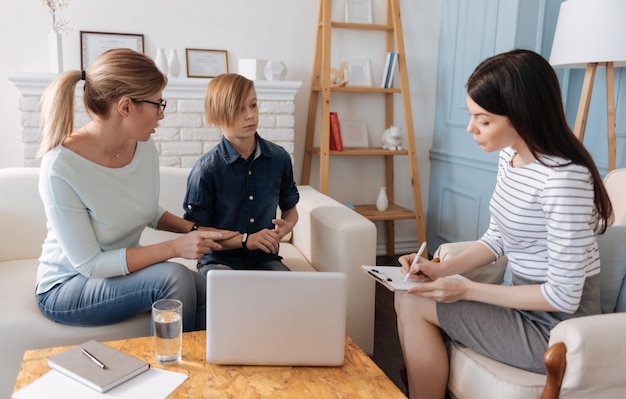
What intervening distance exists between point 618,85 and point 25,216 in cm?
275

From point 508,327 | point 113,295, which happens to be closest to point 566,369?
point 508,327

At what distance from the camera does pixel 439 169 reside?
3775 millimetres

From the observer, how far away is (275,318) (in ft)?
4.13

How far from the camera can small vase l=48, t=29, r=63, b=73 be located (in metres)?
2.72

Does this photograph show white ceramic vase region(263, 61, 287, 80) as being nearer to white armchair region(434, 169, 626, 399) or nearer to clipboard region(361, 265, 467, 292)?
clipboard region(361, 265, 467, 292)

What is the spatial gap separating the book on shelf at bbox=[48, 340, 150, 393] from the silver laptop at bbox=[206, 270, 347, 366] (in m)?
0.18

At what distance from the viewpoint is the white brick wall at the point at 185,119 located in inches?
104

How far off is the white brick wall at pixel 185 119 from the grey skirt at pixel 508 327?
183cm

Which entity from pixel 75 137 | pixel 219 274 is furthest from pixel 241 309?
pixel 75 137

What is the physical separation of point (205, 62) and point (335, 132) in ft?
2.89

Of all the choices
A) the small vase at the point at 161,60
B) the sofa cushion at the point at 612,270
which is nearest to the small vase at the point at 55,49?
the small vase at the point at 161,60

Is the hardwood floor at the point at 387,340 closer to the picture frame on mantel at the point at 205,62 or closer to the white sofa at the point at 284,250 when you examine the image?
Answer: the white sofa at the point at 284,250

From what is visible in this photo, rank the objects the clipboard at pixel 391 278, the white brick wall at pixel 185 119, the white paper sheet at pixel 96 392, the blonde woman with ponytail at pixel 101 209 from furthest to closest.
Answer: the white brick wall at pixel 185 119
the blonde woman with ponytail at pixel 101 209
the clipboard at pixel 391 278
the white paper sheet at pixel 96 392

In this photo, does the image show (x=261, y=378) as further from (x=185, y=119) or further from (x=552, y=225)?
(x=185, y=119)
